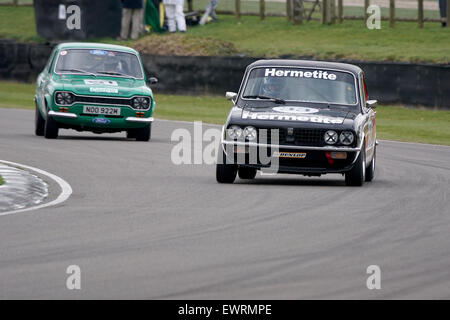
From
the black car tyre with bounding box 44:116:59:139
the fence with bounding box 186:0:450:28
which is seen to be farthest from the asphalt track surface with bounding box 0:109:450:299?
the fence with bounding box 186:0:450:28

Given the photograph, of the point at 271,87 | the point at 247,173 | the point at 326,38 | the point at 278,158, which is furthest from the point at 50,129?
the point at 326,38

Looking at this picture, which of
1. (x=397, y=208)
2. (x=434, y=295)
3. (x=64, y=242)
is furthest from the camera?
(x=397, y=208)

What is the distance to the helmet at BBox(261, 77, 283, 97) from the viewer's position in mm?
14312

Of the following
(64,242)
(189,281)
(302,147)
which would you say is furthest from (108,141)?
(189,281)

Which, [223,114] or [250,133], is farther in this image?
[223,114]

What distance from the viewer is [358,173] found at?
531 inches

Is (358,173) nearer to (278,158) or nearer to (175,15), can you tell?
(278,158)

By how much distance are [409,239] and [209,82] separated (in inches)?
824

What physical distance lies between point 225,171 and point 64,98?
6.27 metres

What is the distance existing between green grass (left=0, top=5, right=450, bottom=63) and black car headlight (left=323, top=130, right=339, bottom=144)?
54.1 feet

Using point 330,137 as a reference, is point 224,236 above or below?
above

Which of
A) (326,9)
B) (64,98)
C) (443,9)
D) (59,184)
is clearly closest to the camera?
(59,184)
